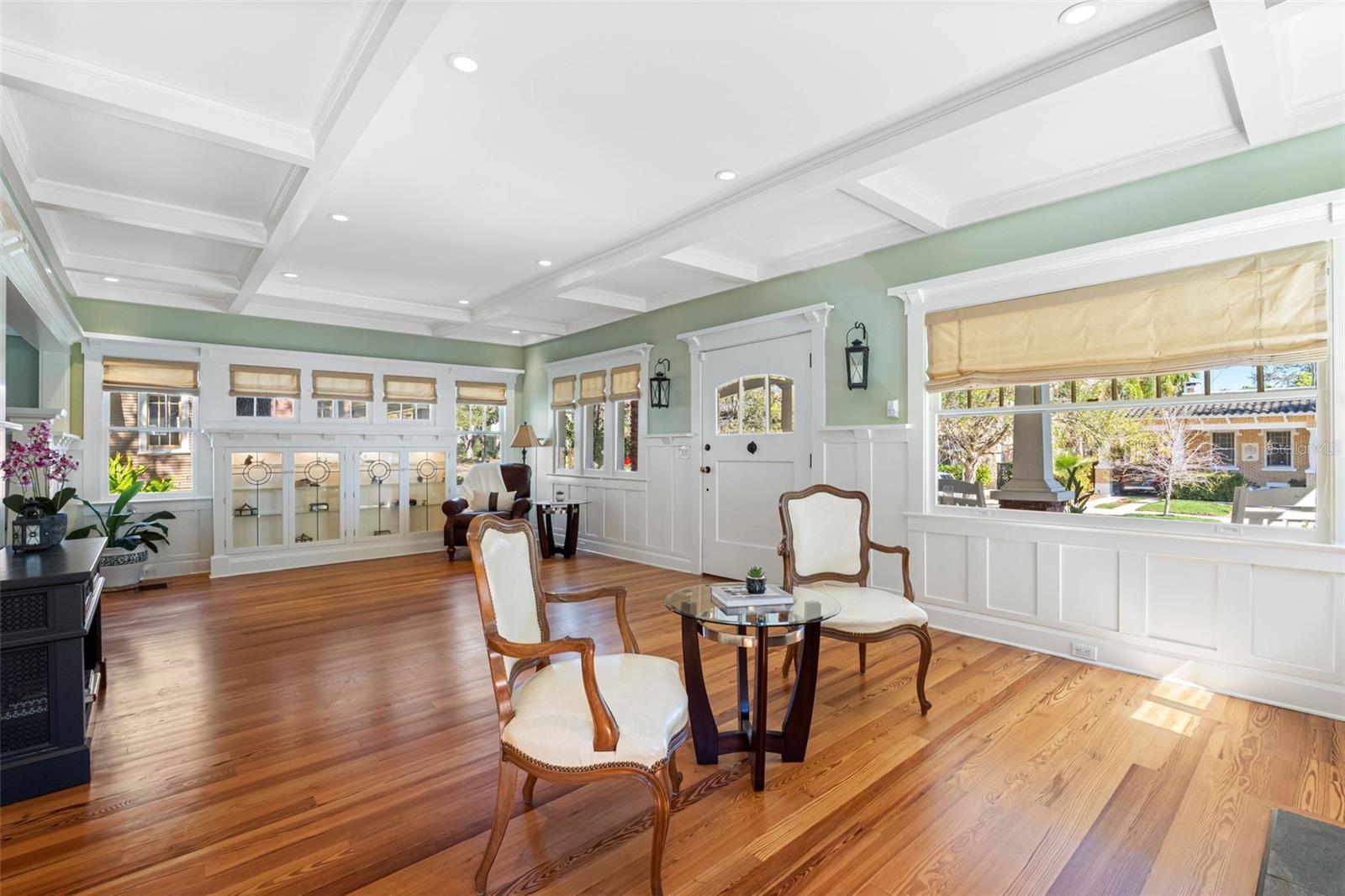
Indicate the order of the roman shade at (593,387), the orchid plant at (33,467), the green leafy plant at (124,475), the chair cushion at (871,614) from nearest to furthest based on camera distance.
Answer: the orchid plant at (33,467) → the chair cushion at (871,614) → the green leafy plant at (124,475) → the roman shade at (593,387)

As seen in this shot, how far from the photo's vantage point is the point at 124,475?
5770 millimetres

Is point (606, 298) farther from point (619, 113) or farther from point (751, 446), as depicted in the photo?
point (619, 113)

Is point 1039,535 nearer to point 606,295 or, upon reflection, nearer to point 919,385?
point 919,385

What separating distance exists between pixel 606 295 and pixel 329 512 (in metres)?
3.85

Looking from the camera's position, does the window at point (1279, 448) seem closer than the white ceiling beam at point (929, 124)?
No

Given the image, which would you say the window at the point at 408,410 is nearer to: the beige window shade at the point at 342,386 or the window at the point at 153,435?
the beige window shade at the point at 342,386

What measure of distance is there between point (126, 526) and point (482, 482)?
3209 mm

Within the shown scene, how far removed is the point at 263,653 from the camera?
12.1ft

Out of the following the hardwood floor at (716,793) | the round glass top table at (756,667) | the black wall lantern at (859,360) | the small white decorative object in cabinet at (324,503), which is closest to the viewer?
the hardwood floor at (716,793)

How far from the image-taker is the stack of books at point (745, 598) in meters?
2.40

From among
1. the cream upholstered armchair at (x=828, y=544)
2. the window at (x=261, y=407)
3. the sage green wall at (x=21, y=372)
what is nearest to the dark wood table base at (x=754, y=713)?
the cream upholstered armchair at (x=828, y=544)

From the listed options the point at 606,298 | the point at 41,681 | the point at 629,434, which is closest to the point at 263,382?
the point at 606,298

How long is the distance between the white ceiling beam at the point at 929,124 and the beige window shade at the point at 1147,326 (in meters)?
1.35

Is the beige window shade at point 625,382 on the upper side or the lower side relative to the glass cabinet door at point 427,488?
upper
